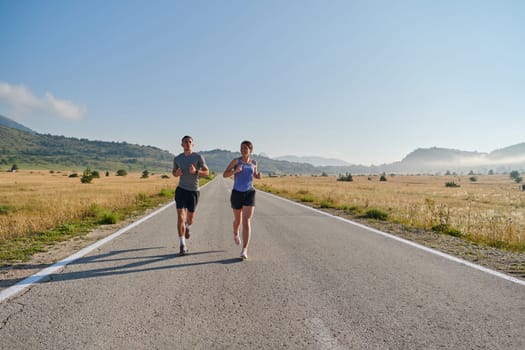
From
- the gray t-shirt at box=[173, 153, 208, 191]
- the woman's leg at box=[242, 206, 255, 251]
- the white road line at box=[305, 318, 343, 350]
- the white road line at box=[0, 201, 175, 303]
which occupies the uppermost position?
the gray t-shirt at box=[173, 153, 208, 191]

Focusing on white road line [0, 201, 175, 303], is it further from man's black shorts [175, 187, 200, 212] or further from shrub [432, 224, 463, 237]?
shrub [432, 224, 463, 237]

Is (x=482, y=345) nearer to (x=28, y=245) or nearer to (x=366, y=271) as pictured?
(x=366, y=271)

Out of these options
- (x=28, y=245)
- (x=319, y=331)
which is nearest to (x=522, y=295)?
(x=319, y=331)

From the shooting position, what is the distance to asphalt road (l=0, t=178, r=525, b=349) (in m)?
2.86

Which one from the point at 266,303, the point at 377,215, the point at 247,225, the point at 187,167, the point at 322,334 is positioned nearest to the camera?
the point at 322,334

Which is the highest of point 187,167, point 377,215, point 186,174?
point 187,167

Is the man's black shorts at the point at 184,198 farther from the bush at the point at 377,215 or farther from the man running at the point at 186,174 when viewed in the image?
the bush at the point at 377,215

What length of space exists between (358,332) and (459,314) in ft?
4.30

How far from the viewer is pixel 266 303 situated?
12.1 ft

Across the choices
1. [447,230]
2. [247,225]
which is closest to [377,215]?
[447,230]

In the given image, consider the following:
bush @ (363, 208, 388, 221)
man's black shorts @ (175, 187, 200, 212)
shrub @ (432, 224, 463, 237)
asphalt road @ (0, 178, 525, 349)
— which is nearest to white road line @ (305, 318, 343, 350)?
asphalt road @ (0, 178, 525, 349)

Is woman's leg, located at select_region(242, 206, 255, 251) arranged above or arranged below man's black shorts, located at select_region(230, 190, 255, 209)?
below

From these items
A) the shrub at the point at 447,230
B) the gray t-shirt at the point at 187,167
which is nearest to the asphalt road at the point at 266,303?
the gray t-shirt at the point at 187,167

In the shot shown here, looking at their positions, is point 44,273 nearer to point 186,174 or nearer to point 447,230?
point 186,174
